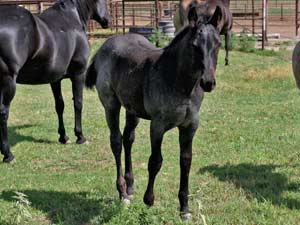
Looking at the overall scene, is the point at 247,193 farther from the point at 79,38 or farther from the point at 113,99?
the point at 79,38

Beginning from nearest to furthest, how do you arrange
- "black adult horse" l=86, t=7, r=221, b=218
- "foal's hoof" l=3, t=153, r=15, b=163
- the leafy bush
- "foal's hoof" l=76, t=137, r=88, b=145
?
"black adult horse" l=86, t=7, r=221, b=218
"foal's hoof" l=3, t=153, r=15, b=163
"foal's hoof" l=76, t=137, r=88, b=145
the leafy bush

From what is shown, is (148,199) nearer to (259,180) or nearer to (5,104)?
(259,180)

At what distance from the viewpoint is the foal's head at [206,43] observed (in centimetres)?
381

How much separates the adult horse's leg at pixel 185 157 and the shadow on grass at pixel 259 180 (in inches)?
34.2

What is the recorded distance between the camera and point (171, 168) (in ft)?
21.1

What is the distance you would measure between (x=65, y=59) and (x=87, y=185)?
7.70 feet

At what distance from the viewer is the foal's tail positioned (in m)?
5.52

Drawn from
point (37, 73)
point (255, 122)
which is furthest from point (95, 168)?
point (255, 122)

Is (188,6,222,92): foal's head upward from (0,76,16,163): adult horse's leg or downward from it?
upward

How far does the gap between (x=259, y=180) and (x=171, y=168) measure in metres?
1.08

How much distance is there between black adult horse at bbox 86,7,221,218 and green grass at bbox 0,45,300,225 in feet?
1.40

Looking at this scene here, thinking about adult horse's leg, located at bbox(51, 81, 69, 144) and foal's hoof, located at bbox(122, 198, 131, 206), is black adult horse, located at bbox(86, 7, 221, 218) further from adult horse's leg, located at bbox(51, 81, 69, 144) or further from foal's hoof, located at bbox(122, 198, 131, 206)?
adult horse's leg, located at bbox(51, 81, 69, 144)

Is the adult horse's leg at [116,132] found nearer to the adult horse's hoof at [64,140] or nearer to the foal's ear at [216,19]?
the foal's ear at [216,19]

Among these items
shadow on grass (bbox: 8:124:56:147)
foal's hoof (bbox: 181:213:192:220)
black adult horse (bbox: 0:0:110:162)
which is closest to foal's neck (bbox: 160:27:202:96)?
foal's hoof (bbox: 181:213:192:220)
